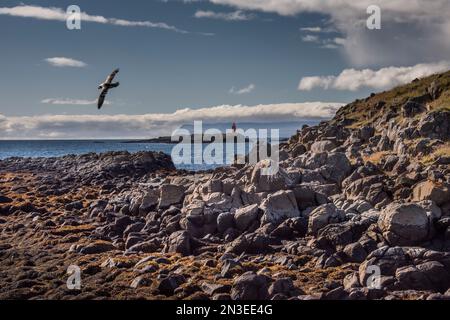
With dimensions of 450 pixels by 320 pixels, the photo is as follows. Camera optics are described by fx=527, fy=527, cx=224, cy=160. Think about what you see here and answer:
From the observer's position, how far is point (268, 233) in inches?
1361

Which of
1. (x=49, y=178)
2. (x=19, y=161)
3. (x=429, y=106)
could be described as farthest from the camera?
(x=19, y=161)

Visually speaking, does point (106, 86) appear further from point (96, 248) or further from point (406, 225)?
point (406, 225)

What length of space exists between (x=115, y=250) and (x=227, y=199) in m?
9.27

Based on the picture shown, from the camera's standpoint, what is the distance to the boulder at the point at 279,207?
36.3 m

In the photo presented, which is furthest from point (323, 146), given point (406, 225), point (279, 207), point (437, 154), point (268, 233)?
point (406, 225)

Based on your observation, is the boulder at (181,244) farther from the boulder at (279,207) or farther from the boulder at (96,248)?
the boulder at (279,207)

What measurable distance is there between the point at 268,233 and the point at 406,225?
8665 mm

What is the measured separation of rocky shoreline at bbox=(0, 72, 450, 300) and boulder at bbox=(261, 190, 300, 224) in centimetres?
9

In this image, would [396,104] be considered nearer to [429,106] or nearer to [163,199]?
[429,106]

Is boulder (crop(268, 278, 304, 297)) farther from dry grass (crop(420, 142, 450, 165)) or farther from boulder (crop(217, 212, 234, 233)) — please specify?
dry grass (crop(420, 142, 450, 165))

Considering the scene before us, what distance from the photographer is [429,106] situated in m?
65.2
